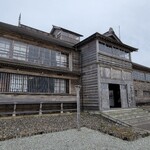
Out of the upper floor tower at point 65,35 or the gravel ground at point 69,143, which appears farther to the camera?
the upper floor tower at point 65,35

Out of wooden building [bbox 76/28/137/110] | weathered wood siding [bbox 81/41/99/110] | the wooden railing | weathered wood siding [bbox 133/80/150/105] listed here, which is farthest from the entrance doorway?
the wooden railing

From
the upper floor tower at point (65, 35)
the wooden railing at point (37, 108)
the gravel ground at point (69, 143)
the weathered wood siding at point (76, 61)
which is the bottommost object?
the gravel ground at point (69, 143)

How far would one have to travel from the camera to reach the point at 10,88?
36.2 feet

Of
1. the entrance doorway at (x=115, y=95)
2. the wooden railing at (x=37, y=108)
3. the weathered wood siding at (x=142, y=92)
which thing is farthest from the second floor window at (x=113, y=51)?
the wooden railing at (x=37, y=108)

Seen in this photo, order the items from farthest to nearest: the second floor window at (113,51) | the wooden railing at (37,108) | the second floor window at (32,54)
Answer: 1. the second floor window at (113,51)
2. the second floor window at (32,54)
3. the wooden railing at (37,108)

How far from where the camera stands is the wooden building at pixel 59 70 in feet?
36.9

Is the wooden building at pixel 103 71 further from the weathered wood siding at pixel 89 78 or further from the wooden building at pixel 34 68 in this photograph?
the wooden building at pixel 34 68

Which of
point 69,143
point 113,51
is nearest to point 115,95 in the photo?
point 113,51

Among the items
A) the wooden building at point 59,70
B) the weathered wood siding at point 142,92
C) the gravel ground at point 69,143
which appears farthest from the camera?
the weathered wood siding at point 142,92

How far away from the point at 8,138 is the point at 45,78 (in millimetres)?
7242

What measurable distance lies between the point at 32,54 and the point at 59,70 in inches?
114

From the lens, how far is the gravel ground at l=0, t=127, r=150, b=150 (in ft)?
17.7

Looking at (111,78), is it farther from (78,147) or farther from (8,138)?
(8,138)

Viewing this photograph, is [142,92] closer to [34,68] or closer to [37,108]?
[37,108]
